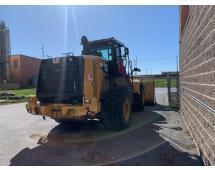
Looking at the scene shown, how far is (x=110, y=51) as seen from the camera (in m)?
9.10

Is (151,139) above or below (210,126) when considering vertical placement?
below

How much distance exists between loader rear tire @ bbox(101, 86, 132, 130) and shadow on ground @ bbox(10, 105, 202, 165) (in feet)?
0.84

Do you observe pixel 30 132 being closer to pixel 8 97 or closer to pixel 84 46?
pixel 84 46

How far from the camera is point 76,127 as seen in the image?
8789mm

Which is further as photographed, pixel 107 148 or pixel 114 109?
pixel 114 109

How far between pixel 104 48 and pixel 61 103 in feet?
8.62

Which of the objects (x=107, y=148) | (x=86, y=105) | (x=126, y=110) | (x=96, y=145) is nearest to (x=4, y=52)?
(x=126, y=110)

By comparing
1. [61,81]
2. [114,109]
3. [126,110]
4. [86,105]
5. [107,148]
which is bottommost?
[107,148]

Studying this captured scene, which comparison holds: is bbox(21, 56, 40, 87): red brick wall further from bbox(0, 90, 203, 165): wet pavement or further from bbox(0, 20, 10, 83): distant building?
bbox(0, 90, 203, 165): wet pavement

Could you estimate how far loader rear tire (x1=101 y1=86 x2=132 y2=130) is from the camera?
26.0 ft

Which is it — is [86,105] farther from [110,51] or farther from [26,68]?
[26,68]

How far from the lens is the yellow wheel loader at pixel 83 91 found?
23.7 ft

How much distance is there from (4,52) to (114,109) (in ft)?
138
